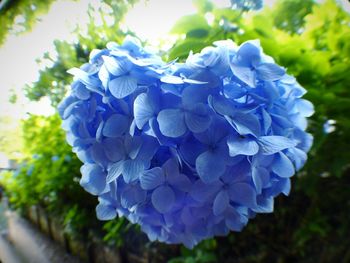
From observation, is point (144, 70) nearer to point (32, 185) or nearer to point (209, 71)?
point (209, 71)

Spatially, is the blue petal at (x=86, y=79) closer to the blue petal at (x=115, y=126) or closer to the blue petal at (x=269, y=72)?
the blue petal at (x=115, y=126)

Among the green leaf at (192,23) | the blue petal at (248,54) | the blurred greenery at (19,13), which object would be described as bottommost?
the blue petal at (248,54)

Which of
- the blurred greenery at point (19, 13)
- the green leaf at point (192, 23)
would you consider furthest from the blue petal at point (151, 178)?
the blurred greenery at point (19, 13)

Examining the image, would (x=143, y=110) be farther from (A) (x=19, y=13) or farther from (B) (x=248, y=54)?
(A) (x=19, y=13)

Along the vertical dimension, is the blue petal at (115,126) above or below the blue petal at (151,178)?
above

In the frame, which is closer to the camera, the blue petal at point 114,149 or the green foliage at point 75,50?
the blue petal at point 114,149

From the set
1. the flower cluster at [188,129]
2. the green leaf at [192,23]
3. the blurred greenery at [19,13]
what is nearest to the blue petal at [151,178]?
the flower cluster at [188,129]
